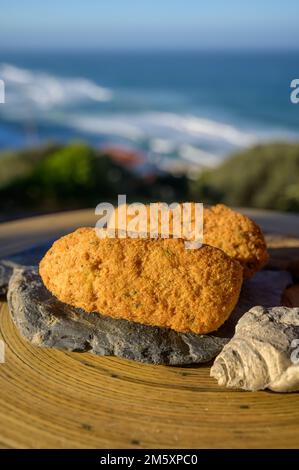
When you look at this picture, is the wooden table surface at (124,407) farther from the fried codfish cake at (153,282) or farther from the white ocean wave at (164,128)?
the white ocean wave at (164,128)

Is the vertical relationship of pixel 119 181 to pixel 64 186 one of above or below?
below

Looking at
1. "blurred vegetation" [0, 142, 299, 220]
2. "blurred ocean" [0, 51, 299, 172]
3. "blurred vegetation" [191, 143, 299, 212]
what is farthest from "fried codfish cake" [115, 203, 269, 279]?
"blurred ocean" [0, 51, 299, 172]

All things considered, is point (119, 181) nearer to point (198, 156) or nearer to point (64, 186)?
point (64, 186)

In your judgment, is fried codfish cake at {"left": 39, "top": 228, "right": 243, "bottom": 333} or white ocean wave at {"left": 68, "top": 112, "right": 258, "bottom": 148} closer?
fried codfish cake at {"left": 39, "top": 228, "right": 243, "bottom": 333}

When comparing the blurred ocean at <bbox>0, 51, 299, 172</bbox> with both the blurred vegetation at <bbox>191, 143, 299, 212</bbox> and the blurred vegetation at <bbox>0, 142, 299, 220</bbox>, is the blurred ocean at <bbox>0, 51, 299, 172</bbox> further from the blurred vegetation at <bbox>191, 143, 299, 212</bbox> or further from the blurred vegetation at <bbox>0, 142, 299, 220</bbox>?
the blurred vegetation at <bbox>0, 142, 299, 220</bbox>

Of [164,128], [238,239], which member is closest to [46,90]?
[164,128]

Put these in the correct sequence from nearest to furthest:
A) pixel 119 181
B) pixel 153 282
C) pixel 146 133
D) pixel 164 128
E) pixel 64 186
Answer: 1. pixel 153 282
2. pixel 64 186
3. pixel 119 181
4. pixel 146 133
5. pixel 164 128

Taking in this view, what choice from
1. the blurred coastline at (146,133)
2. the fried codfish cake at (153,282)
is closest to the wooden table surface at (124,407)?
the fried codfish cake at (153,282)
